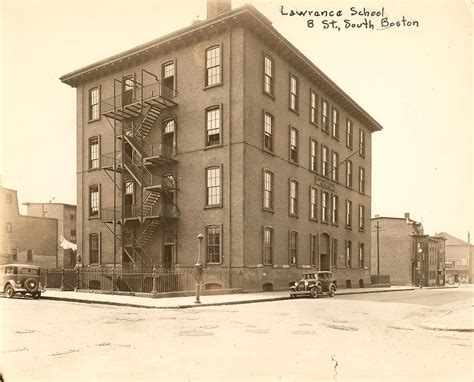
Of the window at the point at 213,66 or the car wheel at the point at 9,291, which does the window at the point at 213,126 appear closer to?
the window at the point at 213,66

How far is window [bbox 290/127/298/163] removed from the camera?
31.5 meters

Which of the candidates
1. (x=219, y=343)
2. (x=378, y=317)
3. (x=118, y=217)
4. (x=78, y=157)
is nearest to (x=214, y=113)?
(x=118, y=217)

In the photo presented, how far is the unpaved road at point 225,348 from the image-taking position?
688cm

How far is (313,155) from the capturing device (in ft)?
114

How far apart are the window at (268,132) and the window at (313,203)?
6.41 m

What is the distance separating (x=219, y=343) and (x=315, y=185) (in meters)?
26.2

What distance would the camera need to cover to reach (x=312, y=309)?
56.0 ft

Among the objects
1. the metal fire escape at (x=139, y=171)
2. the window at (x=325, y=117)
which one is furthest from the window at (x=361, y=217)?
the metal fire escape at (x=139, y=171)

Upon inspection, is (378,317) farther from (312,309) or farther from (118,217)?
(118,217)

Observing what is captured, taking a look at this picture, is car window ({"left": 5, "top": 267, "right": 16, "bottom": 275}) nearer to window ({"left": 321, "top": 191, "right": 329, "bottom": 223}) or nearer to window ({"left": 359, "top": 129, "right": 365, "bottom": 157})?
window ({"left": 321, "top": 191, "right": 329, "bottom": 223})

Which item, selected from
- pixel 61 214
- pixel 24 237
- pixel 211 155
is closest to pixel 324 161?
pixel 211 155

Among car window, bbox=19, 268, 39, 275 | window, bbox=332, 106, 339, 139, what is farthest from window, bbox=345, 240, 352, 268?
car window, bbox=19, 268, 39, 275

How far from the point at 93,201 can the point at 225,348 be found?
1052 inches

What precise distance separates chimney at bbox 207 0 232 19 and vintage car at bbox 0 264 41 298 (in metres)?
18.1
